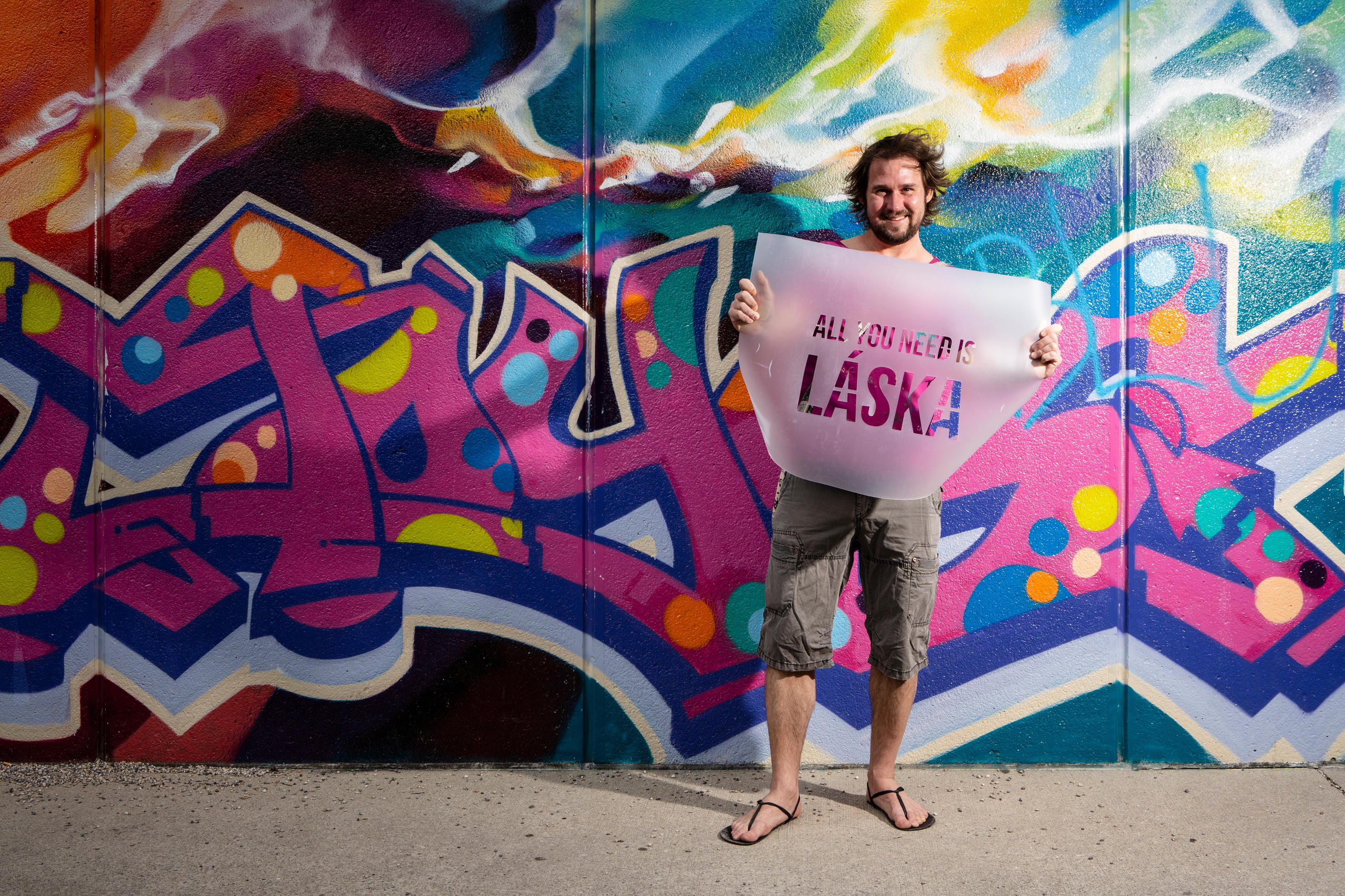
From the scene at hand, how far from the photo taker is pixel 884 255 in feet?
6.86

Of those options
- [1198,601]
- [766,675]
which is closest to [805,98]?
[766,675]

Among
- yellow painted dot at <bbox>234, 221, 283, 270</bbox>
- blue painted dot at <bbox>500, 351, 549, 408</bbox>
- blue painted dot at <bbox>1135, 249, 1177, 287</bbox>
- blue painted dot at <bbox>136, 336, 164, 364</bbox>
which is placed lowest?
blue painted dot at <bbox>500, 351, 549, 408</bbox>

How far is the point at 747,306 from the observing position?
2.13 meters

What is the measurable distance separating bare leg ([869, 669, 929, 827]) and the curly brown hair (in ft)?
3.92

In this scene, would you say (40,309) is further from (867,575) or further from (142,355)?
(867,575)

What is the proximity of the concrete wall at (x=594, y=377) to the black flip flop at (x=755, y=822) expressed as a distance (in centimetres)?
38

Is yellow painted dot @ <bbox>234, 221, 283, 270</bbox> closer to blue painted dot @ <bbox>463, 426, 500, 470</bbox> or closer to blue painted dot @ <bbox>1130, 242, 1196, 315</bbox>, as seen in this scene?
blue painted dot @ <bbox>463, 426, 500, 470</bbox>

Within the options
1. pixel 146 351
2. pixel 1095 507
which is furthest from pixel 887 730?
pixel 146 351

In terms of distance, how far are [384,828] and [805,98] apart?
2.28 metres

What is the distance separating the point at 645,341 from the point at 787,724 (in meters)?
1.14

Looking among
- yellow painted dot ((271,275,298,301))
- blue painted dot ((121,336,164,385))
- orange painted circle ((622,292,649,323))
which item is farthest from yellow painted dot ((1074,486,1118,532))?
blue painted dot ((121,336,164,385))

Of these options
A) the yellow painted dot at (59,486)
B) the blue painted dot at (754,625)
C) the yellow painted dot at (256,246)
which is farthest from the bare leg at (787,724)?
the yellow painted dot at (59,486)

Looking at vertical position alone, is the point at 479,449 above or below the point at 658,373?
below

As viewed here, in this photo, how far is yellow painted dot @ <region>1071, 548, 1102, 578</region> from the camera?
2.70 meters
